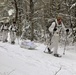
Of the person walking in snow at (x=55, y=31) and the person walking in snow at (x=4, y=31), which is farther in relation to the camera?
the person walking in snow at (x=4, y=31)

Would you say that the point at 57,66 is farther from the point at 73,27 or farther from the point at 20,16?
the point at 20,16

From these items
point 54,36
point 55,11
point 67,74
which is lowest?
point 67,74

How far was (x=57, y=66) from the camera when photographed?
10086 millimetres

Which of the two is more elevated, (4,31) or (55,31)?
(55,31)

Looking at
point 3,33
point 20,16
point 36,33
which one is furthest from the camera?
point 20,16

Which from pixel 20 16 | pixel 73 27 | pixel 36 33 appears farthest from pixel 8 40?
pixel 20 16

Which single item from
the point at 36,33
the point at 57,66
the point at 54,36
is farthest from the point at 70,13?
the point at 57,66

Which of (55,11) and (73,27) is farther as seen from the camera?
(55,11)

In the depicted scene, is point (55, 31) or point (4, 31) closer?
point (55, 31)

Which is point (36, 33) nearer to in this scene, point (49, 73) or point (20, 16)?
point (20, 16)

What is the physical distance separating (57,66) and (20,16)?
21778 mm

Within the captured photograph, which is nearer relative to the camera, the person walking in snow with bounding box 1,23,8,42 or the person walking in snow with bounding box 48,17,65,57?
the person walking in snow with bounding box 48,17,65,57

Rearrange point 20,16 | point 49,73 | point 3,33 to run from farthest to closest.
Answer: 1. point 20,16
2. point 3,33
3. point 49,73

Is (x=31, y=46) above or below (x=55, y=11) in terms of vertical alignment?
below
